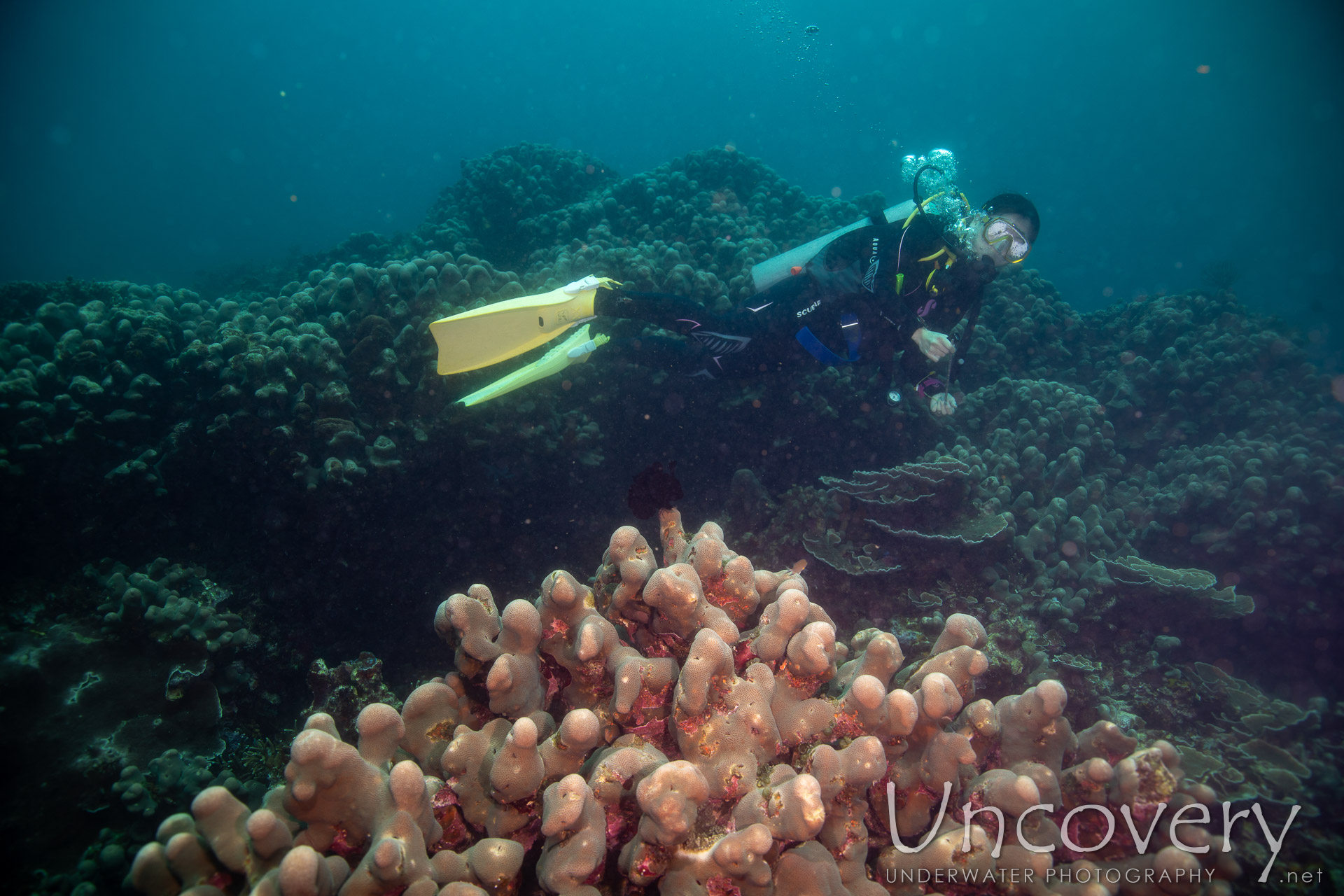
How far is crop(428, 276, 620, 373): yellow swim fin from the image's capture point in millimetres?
4633

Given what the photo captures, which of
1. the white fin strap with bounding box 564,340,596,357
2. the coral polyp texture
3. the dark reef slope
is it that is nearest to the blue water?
the dark reef slope

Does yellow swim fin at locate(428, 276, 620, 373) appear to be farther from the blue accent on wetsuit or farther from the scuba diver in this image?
the blue accent on wetsuit

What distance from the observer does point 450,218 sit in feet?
33.3

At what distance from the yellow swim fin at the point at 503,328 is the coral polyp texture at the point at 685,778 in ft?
9.17

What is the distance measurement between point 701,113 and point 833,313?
8726 cm

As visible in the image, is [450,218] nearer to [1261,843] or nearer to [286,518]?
[286,518]

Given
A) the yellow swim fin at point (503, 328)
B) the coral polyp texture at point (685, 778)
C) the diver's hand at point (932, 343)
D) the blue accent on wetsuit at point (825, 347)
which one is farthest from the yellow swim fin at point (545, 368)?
the diver's hand at point (932, 343)

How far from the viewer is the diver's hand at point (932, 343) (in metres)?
4.94

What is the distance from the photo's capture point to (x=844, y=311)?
210 inches

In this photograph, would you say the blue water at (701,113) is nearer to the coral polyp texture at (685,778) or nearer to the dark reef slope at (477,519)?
the dark reef slope at (477,519)

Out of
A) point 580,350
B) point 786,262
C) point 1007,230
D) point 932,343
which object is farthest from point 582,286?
point 1007,230

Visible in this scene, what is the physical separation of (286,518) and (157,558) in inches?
42.2

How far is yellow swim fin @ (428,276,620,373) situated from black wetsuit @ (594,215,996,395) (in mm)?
327

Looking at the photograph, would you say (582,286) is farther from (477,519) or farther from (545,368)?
(477,519)
